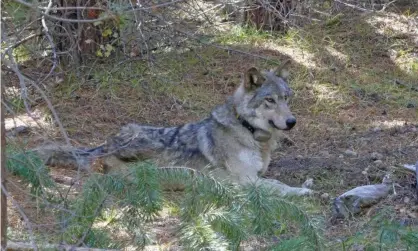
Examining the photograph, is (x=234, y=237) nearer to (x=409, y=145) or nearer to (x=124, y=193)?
(x=124, y=193)

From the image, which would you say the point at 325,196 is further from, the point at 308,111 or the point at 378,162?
the point at 308,111

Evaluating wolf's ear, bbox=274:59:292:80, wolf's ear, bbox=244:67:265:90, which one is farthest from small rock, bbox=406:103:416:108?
wolf's ear, bbox=244:67:265:90

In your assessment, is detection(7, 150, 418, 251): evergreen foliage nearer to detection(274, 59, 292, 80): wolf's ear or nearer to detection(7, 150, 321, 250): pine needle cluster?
detection(7, 150, 321, 250): pine needle cluster

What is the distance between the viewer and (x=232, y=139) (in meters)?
7.08

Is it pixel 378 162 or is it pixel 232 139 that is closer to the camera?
pixel 232 139

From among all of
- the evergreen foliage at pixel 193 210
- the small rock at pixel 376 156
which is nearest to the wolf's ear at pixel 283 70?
the small rock at pixel 376 156

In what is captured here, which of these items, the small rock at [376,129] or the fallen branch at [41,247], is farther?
the small rock at [376,129]

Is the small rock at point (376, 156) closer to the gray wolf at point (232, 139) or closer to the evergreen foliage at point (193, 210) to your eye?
the gray wolf at point (232, 139)

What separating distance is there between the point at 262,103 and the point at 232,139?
439 mm

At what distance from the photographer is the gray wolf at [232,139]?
701 centimetres

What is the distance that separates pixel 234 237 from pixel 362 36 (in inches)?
336

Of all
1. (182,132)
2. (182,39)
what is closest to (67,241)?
(182,132)

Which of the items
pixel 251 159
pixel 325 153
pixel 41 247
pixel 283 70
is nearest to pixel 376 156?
pixel 325 153

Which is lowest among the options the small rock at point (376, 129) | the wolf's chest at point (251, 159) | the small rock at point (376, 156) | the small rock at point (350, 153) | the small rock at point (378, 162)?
the small rock at point (376, 129)
